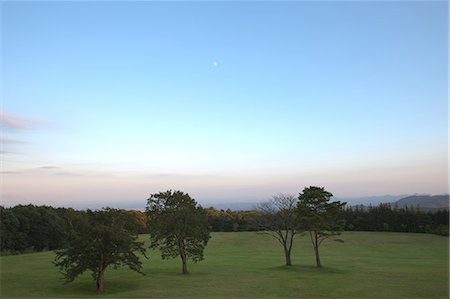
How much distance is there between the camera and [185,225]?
138 ft

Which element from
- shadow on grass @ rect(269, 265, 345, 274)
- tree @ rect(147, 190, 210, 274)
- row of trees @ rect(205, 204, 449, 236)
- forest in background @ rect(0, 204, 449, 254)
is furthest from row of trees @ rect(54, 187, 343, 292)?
row of trees @ rect(205, 204, 449, 236)

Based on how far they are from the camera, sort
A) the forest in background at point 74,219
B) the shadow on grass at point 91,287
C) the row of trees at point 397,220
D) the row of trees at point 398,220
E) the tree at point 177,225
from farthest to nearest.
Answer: the row of trees at point 398,220 < the row of trees at point 397,220 < the forest in background at point 74,219 < the tree at point 177,225 < the shadow on grass at point 91,287

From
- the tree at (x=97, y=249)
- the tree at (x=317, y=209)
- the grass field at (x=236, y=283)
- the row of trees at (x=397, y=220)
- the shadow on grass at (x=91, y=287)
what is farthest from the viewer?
the row of trees at (x=397, y=220)

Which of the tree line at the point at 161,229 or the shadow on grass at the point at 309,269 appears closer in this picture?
the tree line at the point at 161,229

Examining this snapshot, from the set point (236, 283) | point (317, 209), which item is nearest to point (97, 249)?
point (236, 283)

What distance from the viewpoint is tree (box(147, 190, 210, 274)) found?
42.2 m

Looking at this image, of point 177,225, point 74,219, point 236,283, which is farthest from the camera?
point 74,219

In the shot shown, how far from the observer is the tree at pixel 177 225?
4216 cm

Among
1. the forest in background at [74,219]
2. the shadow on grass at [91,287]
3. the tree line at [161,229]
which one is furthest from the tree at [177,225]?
the forest in background at [74,219]

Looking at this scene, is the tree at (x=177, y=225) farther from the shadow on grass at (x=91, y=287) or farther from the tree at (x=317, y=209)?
the tree at (x=317, y=209)

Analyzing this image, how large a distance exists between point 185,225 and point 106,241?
10.8 m

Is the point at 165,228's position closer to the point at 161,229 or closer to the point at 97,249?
the point at 161,229

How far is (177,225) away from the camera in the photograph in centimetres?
4175

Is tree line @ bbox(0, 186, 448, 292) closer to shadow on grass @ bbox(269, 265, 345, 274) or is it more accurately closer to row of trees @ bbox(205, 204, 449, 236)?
shadow on grass @ bbox(269, 265, 345, 274)
